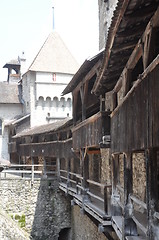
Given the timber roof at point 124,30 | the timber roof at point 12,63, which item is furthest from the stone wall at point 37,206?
the timber roof at point 12,63

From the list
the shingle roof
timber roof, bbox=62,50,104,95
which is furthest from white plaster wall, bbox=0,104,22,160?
timber roof, bbox=62,50,104,95

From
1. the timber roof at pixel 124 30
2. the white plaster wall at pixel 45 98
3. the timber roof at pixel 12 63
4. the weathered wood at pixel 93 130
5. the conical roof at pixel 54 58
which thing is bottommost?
the weathered wood at pixel 93 130

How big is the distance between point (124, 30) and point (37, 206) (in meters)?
15.0

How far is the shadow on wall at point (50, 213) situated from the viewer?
18.3 metres

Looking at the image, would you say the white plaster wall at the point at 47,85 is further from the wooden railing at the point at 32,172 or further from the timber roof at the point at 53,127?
the wooden railing at the point at 32,172

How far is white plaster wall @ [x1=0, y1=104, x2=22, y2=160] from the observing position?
3298 cm

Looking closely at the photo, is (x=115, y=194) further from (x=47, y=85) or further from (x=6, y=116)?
(x=6, y=116)

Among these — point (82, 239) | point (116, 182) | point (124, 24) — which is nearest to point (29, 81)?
point (82, 239)

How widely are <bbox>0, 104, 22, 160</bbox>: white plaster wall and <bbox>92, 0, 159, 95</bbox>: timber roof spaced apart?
87.6 feet

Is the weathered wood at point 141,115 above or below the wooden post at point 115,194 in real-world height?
above

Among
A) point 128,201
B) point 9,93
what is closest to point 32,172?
point 128,201

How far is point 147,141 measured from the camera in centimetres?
459

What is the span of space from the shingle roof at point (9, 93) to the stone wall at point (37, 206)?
15817mm

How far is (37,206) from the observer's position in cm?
1866
